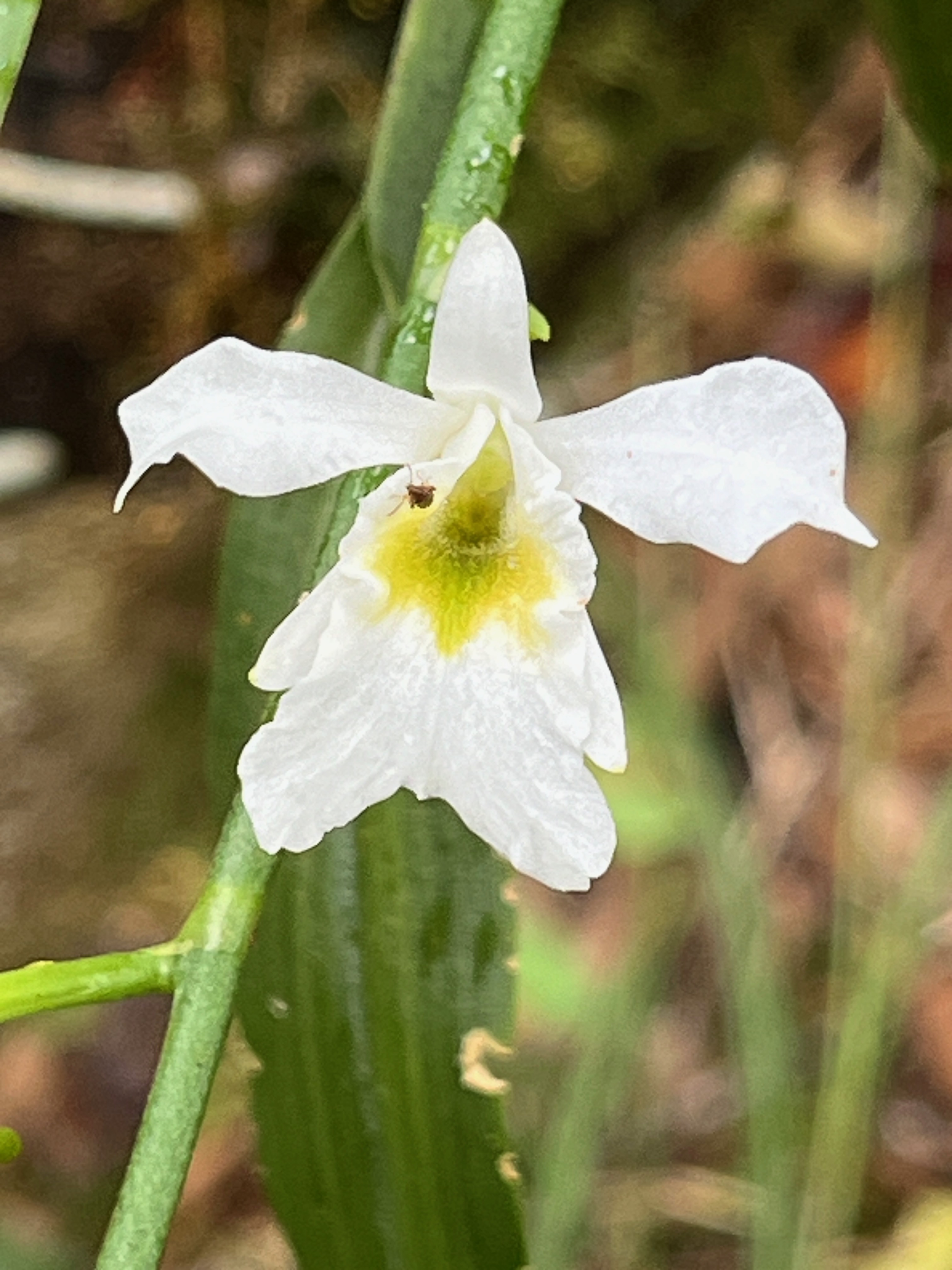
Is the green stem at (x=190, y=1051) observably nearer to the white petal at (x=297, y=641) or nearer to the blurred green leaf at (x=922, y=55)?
the white petal at (x=297, y=641)

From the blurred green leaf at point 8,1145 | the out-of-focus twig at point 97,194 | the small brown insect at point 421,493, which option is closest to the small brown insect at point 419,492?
the small brown insect at point 421,493

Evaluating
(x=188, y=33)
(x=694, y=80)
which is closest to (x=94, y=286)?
(x=188, y=33)

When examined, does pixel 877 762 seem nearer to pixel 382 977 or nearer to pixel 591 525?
pixel 591 525

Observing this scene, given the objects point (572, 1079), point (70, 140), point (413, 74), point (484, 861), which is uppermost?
point (413, 74)

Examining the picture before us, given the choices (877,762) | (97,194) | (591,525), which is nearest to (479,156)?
(97,194)

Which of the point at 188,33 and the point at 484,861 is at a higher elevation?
the point at 188,33

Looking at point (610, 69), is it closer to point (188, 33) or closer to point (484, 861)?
point (188, 33)
